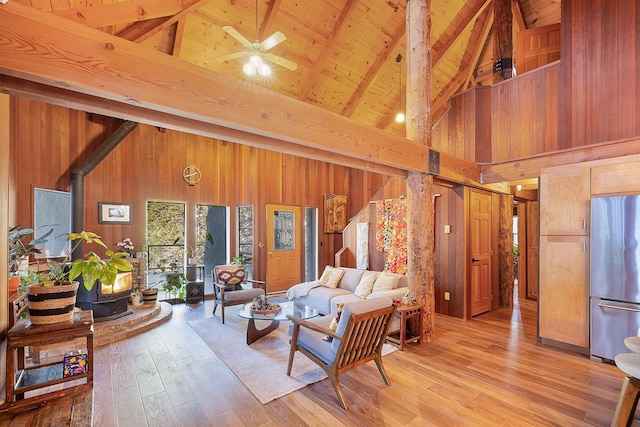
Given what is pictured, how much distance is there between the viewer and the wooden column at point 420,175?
3.78 meters

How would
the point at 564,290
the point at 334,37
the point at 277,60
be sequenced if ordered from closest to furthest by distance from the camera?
the point at 564,290, the point at 277,60, the point at 334,37

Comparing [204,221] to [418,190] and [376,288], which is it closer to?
[376,288]

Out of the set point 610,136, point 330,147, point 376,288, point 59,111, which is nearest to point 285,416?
point 330,147

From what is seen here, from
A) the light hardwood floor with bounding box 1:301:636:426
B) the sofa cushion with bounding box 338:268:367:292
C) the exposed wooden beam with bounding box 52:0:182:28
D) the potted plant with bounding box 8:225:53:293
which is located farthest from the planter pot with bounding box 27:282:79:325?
the sofa cushion with bounding box 338:268:367:292

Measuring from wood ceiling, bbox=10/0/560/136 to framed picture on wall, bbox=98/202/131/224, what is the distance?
2.84m

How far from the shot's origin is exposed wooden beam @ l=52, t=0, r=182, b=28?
3434 millimetres

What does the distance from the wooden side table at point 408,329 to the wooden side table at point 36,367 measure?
3.12 meters

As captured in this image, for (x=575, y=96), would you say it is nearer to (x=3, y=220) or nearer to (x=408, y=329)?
(x=408, y=329)

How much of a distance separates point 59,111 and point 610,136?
802 cm

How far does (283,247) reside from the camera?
734 centimetres

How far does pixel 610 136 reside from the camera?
143 inches

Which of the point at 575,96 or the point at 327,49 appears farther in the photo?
the point at 327,49

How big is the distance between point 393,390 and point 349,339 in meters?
0.70

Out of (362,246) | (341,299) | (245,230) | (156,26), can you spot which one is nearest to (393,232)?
(362,246)
